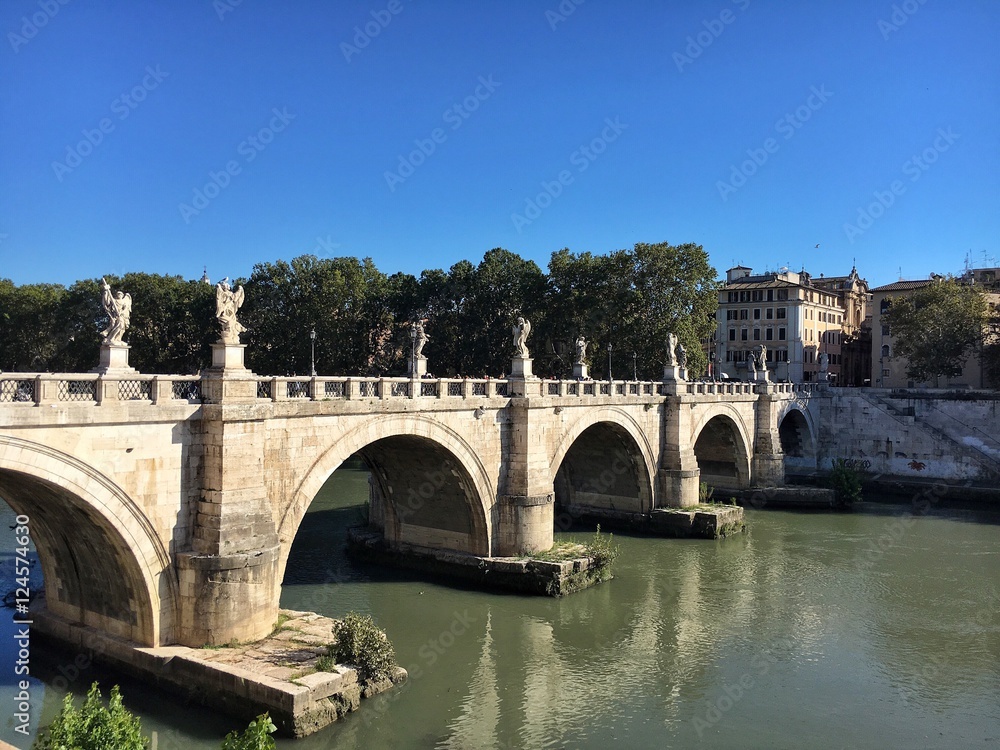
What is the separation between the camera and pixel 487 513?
2303 centimetres

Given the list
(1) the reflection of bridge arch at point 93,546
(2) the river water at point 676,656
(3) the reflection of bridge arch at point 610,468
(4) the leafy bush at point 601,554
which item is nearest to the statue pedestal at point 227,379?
(1) the reflection of bridge arch at point 93,546

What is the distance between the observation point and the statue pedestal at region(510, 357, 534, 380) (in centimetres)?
2408

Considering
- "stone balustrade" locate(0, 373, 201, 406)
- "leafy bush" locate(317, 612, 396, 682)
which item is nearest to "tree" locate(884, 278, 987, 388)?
"leafy bush" locate(317, 612, 396, 682)

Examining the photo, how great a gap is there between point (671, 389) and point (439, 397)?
1446cm

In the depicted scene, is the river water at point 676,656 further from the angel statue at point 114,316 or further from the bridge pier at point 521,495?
the angel statue at point 114,316

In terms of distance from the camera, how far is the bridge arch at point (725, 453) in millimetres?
39750

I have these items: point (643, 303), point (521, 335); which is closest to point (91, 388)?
point (521, 335)

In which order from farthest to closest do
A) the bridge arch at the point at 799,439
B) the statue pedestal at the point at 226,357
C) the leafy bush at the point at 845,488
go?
the bridge arch at the point at 799,439
the leafy bush at the point at 845,488
the statue pedestal at the point at 226,357

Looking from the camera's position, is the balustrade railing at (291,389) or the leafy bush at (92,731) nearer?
the leafy bush at (92,731)

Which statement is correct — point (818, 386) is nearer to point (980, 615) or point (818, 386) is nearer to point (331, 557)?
point (980, 615)

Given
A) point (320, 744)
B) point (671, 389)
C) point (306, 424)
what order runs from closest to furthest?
point (320, 744) → point (306, 424) → point (671, 389)

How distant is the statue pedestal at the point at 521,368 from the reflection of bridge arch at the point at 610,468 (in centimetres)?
553

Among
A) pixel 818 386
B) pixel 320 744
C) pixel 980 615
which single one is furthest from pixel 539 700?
pixel 818 386

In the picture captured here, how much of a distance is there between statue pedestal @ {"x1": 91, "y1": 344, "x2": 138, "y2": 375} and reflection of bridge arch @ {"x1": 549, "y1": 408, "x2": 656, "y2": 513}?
18060 millimetres
